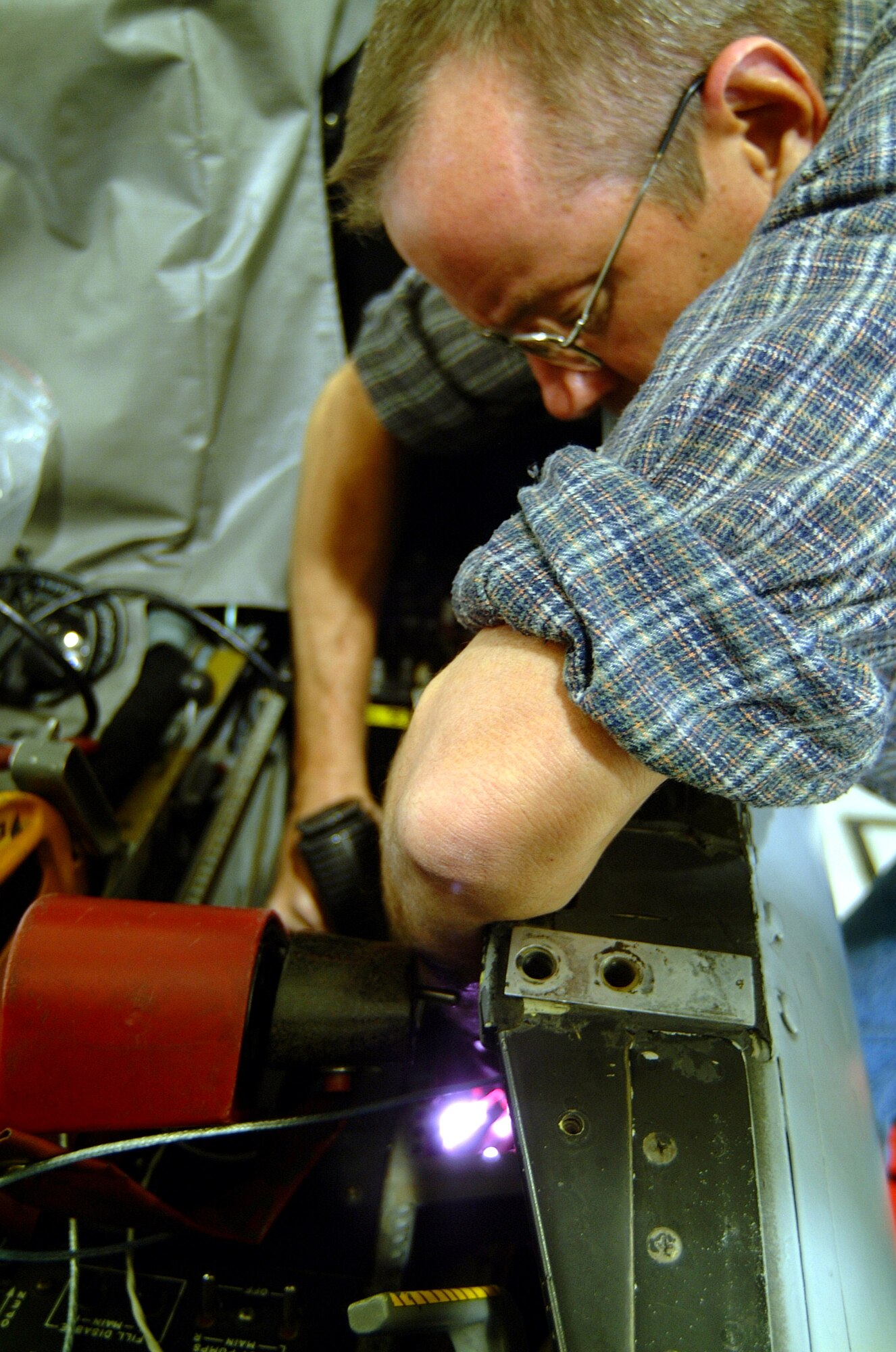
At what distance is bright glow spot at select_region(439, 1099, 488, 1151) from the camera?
1.99 ft

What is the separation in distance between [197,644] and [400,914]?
0.66 m

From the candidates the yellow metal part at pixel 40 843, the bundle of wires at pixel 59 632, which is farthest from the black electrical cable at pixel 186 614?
the yellow metal part at pixel 40 843

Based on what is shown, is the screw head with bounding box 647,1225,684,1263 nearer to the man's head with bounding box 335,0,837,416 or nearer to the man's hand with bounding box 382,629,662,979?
the man's hand with bounding box 382,629,662,979

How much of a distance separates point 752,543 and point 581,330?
355mm

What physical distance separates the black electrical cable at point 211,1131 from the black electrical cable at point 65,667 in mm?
464

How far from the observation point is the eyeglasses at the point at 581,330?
1.90 ft

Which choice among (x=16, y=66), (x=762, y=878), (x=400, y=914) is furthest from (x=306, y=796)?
(x=16, y=66)

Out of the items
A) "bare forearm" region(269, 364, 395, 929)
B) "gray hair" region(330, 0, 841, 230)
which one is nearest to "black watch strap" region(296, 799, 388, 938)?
"bare forearm" region(269, 364, 395, 929)

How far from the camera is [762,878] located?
1.96ft

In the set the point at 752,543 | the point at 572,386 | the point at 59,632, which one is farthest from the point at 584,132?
the point at 59,632

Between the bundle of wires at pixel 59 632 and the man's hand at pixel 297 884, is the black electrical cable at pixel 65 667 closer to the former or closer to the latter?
the bundle of wires at pixel 59 632

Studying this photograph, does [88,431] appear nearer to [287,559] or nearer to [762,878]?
[287,559]

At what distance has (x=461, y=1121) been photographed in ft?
2.01

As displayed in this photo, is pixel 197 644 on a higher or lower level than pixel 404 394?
lower
